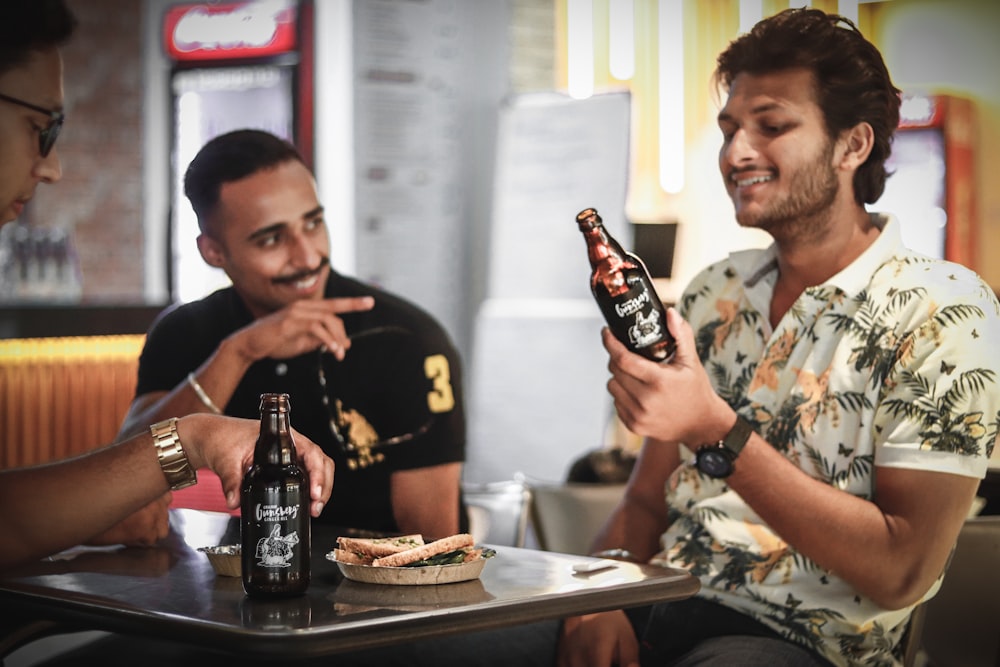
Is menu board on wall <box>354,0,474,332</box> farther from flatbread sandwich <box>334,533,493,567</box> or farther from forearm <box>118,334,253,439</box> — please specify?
flatbread sandwich <box>334,533,493,567</box>

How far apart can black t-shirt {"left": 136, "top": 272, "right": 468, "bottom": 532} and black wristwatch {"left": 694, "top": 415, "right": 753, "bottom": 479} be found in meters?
0.49

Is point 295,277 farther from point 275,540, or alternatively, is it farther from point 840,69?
point 840,69

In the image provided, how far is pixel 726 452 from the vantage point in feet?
5.05

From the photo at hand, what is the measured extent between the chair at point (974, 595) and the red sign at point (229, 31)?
3.05 m

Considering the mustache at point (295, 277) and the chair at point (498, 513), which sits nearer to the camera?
the mustache at point (295, 277)

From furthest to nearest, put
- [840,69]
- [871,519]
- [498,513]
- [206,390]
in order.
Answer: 1. [498,513]
2. [206,390]
3. [840,69]
4. [871,519]

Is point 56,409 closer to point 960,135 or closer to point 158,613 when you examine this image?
point 158,613

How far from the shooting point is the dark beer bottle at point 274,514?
1280 mm

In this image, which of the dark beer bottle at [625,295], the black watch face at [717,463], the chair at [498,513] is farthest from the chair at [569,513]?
the dark beer bottle at [625,295]

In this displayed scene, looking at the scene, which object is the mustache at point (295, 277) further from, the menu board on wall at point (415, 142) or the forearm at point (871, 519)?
the menu board on wall at point (415, 142)

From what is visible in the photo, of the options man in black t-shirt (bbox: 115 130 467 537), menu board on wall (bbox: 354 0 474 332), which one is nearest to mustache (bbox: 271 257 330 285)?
man in black t-shirt (bbox: 115 130 467 537)

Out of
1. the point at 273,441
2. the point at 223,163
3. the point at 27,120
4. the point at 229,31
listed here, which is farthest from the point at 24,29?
the point at 229,31

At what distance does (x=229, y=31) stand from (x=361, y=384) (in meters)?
2.65

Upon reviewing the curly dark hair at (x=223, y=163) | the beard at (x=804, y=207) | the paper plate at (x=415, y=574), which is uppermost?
the curly dark hair at (x=223, y=163)
